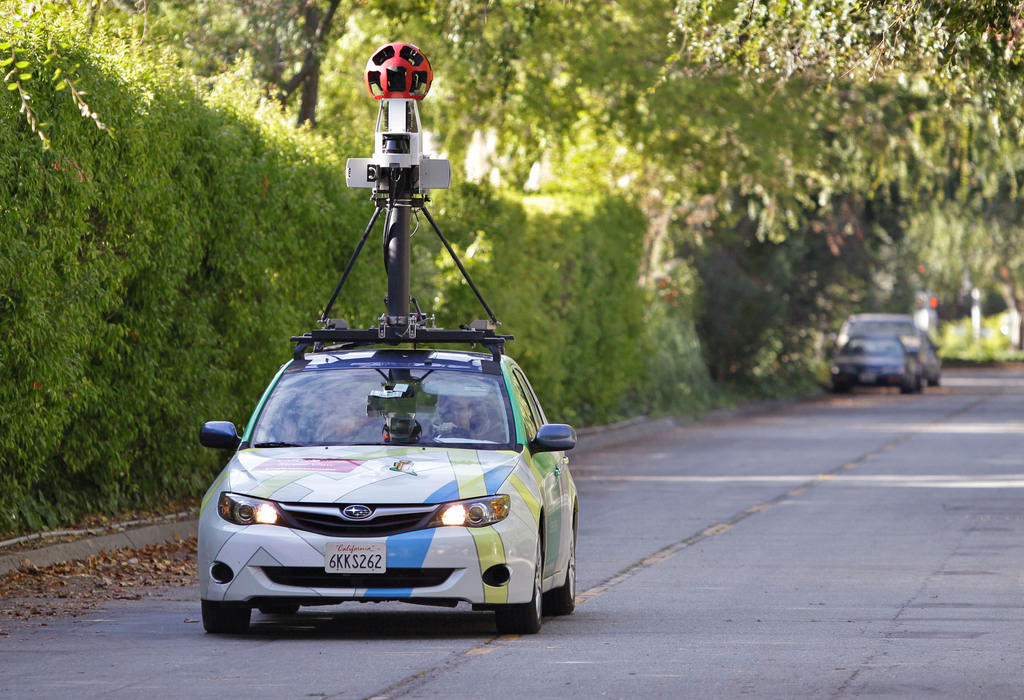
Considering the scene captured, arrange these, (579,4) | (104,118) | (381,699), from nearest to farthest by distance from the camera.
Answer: (381,699)
(104,118)
(579,4)

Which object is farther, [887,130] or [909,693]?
[887,130]

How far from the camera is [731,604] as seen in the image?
11766 mm

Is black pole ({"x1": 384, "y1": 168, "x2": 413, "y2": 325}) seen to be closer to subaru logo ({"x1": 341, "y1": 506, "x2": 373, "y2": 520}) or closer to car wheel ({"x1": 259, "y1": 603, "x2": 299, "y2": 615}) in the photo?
car wheel ({"x1": 259, "y1": 603, "x2": 299, "y2": 615})

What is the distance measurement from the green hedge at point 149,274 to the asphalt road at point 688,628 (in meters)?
2.18

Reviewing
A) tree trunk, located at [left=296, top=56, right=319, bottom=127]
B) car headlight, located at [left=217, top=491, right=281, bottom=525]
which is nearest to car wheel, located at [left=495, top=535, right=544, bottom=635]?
car headlight, located at [left=217, top=491, right=281, bottom=525]

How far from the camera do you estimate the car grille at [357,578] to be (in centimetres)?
944

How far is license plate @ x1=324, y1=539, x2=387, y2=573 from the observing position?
9.40 m

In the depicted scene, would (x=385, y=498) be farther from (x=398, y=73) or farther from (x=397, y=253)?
(x=398, y=73)

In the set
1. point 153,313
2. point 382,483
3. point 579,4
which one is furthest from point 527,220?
point 382,483

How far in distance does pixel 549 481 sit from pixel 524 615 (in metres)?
1.04

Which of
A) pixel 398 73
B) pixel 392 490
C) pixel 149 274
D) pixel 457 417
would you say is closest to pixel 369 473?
pixel 392 490

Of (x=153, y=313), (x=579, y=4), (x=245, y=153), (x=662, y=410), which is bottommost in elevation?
(x=662, y=410)

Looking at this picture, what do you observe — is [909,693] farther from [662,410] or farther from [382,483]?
[662,410]

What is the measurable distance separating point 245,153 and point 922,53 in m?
6.52
